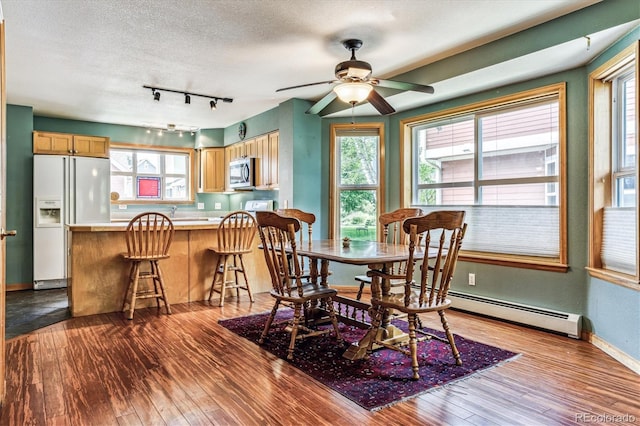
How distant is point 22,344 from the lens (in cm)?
298

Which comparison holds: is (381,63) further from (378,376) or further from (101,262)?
(101,262)

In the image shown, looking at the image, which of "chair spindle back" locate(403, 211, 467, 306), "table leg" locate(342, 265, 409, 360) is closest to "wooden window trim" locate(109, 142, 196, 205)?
"table leg" locate(342, 265, 409, 360)

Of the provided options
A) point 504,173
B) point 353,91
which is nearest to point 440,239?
point 353,91

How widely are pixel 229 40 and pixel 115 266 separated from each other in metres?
2.47

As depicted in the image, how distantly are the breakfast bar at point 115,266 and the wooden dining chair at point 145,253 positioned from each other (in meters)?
0.14

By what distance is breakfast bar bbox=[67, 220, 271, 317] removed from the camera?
Answer: 376 cm

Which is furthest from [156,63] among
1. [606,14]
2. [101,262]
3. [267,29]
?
[606,14]

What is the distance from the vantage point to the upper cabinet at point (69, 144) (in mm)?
5246

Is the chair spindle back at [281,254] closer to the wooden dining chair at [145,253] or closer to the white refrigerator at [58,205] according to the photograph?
the wooden dining chair at [145,253]

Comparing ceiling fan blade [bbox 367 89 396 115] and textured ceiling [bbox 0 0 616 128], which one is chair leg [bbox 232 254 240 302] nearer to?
textured ceiling [bbox 0 0 616 128]

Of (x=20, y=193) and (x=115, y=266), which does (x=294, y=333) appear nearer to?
(x=115, y=266)

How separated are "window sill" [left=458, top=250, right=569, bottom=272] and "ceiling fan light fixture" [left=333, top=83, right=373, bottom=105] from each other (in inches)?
79.2

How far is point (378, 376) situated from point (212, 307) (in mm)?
2289

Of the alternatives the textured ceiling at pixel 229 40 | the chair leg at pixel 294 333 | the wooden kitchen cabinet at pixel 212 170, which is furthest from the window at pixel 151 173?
the chair leg at pixel 294 333
